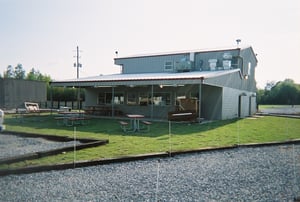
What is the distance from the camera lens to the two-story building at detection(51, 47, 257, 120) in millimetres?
15984

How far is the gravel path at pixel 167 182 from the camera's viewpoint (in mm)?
3645

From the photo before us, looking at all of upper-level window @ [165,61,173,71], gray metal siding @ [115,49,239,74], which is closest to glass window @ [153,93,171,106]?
upper-level window @ [165,61,173,71]

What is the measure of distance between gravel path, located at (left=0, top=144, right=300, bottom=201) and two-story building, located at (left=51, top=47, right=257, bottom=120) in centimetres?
847

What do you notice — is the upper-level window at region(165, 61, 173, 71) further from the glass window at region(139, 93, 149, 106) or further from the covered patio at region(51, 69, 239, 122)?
the glass window at region(139, 93, 149, 106)

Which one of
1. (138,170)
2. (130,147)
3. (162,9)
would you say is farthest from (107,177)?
(162,9)

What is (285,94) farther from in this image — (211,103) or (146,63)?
(146,63)

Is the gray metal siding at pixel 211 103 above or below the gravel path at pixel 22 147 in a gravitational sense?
above

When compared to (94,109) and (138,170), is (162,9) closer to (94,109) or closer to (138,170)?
(138,170)

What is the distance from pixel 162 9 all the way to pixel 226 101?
12582mm

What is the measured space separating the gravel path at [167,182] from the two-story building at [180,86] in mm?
8471

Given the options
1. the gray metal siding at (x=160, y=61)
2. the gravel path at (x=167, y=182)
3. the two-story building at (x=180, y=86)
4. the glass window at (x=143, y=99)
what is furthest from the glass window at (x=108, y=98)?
the gravel path at (x=167, y=182)

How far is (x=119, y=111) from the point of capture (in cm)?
2014

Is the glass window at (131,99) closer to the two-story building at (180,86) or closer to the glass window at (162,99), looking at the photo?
Result: the two-story building at (180,86)

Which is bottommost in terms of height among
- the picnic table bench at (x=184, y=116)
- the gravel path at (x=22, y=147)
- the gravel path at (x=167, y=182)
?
the gravel path at (x=167, y=182)
